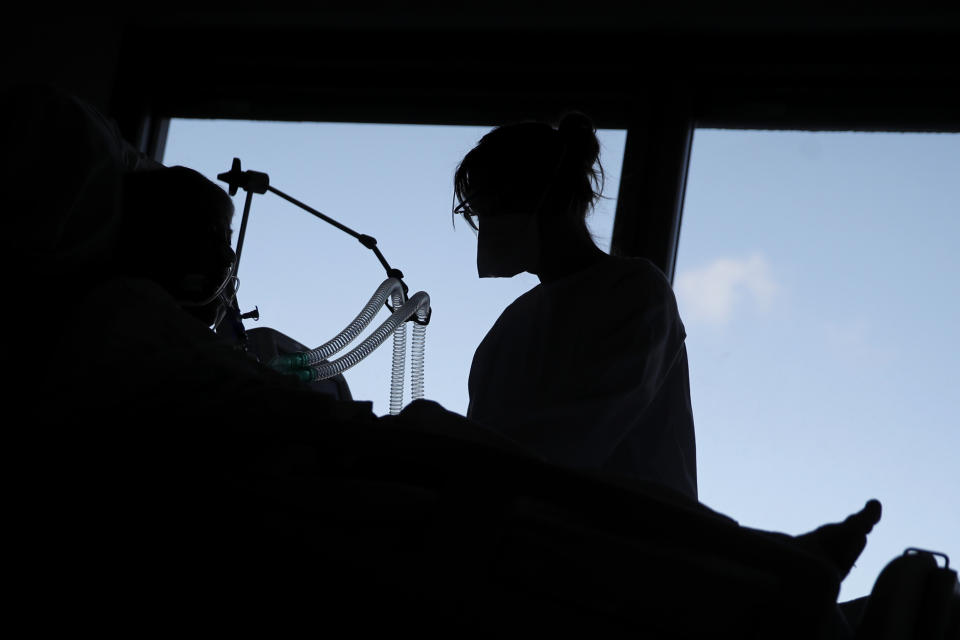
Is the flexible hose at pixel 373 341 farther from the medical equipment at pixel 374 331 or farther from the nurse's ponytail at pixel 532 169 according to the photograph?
Answer: the nurse's ponytail at pixel 532 169

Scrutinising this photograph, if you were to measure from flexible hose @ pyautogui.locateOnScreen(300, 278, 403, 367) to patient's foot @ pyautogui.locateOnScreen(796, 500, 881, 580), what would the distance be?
1.14m

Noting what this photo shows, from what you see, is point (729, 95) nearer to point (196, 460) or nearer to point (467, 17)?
point (467, 17)

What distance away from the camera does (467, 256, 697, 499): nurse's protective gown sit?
1476 mm

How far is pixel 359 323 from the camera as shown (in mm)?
2021

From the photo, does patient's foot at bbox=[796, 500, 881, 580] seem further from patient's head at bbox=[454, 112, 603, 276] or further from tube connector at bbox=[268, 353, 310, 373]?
tube connector at bbox=[268, 353, 310, 373]

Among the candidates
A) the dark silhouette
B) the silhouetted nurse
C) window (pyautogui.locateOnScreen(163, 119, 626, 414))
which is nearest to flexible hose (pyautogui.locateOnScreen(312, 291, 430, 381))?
the silhouetted nurse

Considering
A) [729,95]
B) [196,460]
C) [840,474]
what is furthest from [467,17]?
[196,460]

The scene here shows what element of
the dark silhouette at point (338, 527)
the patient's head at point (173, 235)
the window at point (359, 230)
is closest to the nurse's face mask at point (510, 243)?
the patient's head at point (173, 235)

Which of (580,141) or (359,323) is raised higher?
(580,141)

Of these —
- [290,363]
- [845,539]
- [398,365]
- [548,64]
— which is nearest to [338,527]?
[845,539]

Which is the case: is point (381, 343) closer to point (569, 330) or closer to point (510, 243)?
point (510, 243)

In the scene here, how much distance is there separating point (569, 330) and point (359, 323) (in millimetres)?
541

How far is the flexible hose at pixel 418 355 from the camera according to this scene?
7.01 feet

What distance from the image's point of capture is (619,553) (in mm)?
873
